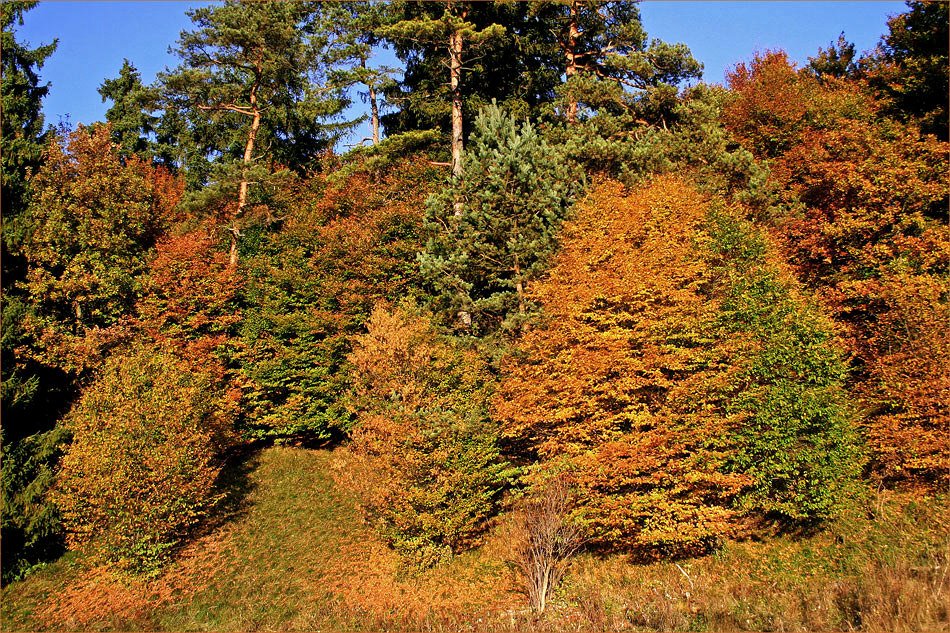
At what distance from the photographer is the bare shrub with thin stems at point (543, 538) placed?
43.7 ft

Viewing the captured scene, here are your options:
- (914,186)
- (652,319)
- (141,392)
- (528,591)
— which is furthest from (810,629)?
(141,392)

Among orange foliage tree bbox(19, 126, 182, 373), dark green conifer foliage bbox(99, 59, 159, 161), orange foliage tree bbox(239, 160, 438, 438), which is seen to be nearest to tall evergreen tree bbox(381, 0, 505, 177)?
orange foliage tree bbox(239, 160, 438, 438)

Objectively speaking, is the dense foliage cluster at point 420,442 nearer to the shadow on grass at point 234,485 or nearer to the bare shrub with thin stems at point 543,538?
the bare shrub with thin stems at point 543,538

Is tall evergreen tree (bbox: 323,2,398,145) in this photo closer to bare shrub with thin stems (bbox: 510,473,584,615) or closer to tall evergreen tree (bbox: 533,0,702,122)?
tall evergreen tree (bbox: 533,0,702,122)

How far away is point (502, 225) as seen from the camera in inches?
784

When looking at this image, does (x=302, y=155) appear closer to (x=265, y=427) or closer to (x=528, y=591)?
(x=265, y=427)

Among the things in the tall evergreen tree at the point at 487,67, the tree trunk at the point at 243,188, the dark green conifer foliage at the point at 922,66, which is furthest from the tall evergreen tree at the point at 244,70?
the dark green conifer foliage at the point at 922,66

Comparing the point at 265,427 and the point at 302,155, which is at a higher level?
the point at 302,155

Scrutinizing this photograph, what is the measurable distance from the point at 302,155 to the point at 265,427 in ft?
79.0

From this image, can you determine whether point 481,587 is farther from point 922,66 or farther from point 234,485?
point 922,66

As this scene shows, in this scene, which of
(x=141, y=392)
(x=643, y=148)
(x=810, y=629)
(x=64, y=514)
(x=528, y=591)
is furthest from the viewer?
(x=643, y=148)

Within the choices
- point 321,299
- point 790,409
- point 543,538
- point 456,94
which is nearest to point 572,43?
point 456,94

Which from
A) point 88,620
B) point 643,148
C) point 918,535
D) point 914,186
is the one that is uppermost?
point 643,148

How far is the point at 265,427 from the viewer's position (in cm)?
2630
